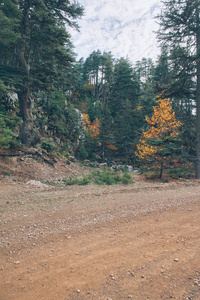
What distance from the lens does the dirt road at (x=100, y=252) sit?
8.48 feet

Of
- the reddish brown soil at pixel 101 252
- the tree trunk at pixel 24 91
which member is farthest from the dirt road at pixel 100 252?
the tree trunk at pixel 24 91

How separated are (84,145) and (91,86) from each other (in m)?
27.7

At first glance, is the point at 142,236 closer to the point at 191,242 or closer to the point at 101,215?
the point at 191,242

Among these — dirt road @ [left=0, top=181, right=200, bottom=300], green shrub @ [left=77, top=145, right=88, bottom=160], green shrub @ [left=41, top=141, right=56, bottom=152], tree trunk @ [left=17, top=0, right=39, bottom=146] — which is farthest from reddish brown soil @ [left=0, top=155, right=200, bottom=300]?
green shrub @ [left=77, top=145, right=88, bottom=160]

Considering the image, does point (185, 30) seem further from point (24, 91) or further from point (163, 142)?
point (24, 91)

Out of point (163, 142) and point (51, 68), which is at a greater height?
point (51, 68)

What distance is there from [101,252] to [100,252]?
20mm

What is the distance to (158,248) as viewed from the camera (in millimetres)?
3564

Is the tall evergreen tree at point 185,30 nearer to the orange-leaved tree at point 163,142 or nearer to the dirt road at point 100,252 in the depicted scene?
the orange-leaved tree at point 163,142

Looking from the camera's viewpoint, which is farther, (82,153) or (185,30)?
(82,153)

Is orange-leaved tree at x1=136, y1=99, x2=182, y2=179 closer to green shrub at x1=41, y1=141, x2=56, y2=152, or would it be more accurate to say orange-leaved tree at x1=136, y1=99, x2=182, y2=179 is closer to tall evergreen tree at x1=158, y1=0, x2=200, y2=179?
tall evergreen tree at x1=158, y1=0, x2=200, y2=179

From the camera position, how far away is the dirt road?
102 inches

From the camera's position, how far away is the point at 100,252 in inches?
136

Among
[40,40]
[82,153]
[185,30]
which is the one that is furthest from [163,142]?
[82,153]
